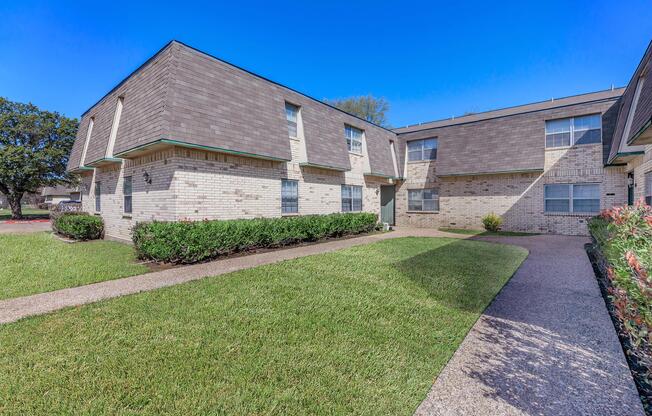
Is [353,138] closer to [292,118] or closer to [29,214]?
[292,118]

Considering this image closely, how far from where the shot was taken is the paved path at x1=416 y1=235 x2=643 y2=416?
245 cm

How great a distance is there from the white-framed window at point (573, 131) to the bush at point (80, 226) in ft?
69.1

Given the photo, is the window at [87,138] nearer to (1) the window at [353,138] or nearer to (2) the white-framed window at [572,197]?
(1) the window at [353,138]

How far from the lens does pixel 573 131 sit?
14.1 metres

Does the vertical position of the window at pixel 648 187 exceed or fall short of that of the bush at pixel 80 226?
it exceeds it

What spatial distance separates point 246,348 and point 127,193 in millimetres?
10328

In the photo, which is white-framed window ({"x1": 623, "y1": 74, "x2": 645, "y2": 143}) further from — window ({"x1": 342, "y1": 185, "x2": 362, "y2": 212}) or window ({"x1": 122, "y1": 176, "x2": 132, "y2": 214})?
window ({"x1": 122, "y1": 176, "x2": 132, "y2": 214})

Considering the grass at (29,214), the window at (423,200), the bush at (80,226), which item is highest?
the window at (423,200)

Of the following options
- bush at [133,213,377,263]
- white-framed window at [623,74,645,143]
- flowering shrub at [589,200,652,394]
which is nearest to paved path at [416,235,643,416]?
flowering shrub at [589,200,652,394]

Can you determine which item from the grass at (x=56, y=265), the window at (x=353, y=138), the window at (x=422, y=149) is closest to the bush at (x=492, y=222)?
the window at (x=422, y=149)

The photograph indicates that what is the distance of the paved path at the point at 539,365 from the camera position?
8.04 feet

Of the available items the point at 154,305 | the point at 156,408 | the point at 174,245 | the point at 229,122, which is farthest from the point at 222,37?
the point at 156,408

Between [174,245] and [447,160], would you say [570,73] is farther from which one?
[174,245]

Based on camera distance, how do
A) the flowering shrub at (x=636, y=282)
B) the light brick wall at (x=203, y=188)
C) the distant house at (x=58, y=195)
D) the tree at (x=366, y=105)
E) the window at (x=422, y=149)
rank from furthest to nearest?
the distant house at (x=58, y=195) < the tree at (x=366, y=105) < the window at (x=422, y=149) < the light brick wall at (x=203, y=188) < the flowering shrub at (x=636, y=282)
